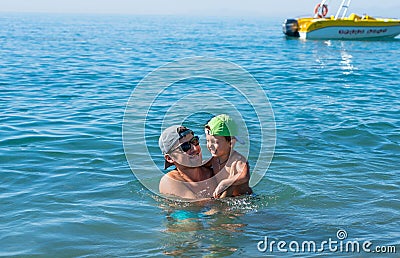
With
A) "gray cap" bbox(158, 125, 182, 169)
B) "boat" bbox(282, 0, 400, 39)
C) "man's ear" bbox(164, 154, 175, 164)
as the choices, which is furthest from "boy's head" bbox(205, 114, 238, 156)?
"boat" bbox(282, 0, 400, 39)

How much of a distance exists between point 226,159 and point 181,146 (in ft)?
1.55

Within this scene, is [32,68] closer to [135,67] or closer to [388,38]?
[135,67]

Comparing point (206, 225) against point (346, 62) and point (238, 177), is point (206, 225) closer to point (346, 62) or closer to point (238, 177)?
point (238, 177)

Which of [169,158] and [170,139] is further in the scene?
[169,158]

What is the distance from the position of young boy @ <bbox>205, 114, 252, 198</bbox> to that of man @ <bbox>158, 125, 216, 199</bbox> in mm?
150

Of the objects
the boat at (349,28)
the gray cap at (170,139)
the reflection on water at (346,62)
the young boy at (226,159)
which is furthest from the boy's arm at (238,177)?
the boat at (349,28)

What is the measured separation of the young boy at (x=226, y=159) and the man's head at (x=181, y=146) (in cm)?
18

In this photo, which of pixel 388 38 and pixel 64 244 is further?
pixel 388 38

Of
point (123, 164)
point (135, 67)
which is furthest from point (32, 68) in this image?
point (123, 164)

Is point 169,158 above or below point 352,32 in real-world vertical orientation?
below

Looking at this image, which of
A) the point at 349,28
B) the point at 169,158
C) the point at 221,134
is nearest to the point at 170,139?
the point at 169,158

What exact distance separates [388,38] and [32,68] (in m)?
22.6

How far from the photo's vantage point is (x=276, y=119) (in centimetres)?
1134

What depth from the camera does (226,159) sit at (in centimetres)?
590
